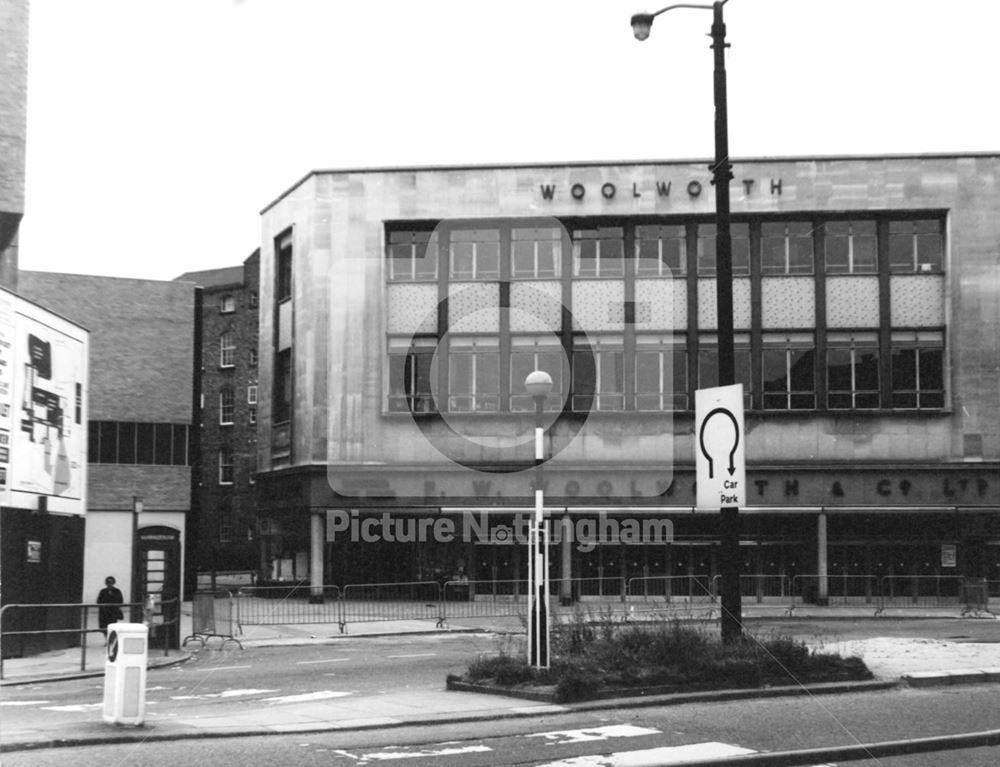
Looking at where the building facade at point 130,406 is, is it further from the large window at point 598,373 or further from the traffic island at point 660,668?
the traffic island at point 660,668

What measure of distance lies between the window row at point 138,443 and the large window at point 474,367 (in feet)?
30.5

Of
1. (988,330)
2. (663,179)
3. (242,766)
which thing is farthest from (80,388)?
(988,330)

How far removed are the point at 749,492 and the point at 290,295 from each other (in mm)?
17295

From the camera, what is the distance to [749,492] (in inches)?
1681

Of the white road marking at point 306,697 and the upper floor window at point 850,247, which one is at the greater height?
the upper floor window at point 850,247

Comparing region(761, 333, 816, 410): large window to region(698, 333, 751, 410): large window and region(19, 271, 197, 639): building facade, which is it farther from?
region(19, 271, 197, 639): building facade

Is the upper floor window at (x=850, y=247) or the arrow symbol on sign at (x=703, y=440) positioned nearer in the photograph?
the arrow symbol on sign at (x=703, y=440)

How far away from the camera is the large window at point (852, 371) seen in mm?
42719

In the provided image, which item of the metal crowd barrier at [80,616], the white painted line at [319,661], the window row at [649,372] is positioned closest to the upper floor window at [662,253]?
the window row at [649,372]

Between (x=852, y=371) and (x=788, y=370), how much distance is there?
6.73 ft

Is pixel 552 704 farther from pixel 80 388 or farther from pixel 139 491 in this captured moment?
pixel 139 491

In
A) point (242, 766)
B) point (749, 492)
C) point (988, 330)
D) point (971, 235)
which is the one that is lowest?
point (242, 766)

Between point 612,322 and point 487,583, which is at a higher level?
point 612,322

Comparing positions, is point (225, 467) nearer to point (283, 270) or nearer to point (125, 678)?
point (283, 270)
